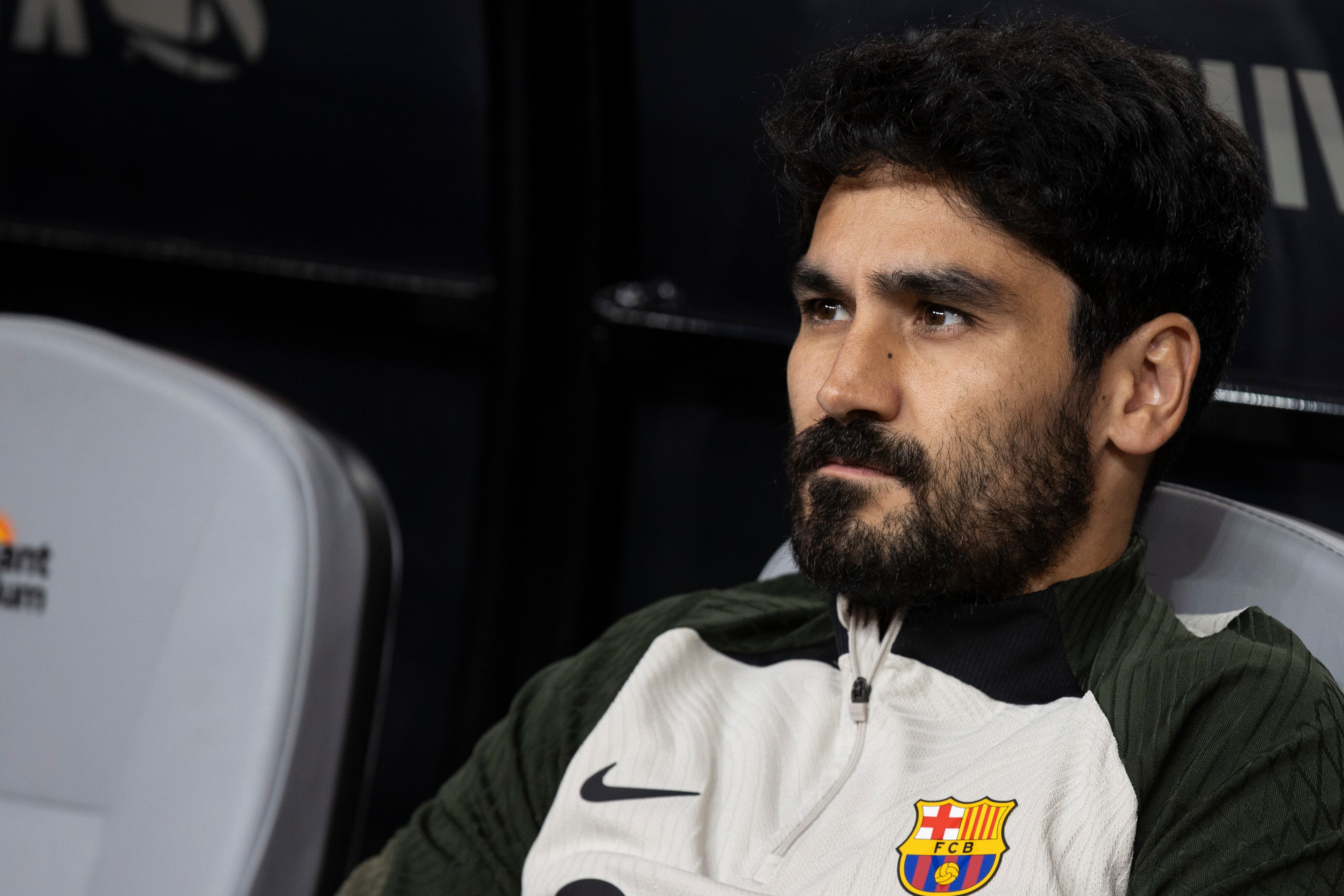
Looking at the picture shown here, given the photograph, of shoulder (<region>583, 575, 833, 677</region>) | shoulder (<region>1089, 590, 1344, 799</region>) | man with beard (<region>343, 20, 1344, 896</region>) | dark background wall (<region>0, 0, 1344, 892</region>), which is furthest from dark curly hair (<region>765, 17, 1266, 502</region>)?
dark background wall (<region>0, 0, 1344, 892</region>)

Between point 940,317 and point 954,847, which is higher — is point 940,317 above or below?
above

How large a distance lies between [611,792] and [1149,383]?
1.92 feet

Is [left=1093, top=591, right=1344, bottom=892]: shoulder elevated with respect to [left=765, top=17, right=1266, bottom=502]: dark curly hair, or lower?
lower

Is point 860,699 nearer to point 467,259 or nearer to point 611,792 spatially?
point 611,792

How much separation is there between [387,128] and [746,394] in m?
0.68

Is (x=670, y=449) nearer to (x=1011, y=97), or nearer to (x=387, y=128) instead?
(x=387, y=128)

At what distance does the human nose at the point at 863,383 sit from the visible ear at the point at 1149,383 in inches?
7.3

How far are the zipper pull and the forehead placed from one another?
33cm

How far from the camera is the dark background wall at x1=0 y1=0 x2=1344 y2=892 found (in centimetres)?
186

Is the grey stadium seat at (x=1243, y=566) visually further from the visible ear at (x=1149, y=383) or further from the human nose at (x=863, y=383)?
the human nose at (x=863, y=383)

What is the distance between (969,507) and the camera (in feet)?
3.60

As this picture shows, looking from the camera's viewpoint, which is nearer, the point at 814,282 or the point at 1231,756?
the point at 1231,756

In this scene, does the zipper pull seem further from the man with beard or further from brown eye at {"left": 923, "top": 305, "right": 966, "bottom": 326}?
brown eye at {"left": 923, "top": 305, "right": 966, "bottom": 326}

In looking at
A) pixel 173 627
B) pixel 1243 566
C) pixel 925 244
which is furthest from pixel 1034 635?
pixel 173 627
